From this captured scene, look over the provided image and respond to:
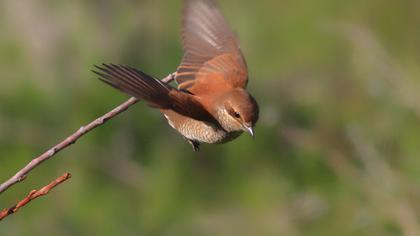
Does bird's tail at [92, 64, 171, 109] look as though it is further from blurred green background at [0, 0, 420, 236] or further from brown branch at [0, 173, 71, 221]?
blurred green background at [0, 0, 420, 236]

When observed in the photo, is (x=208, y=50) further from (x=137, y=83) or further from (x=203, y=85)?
(x=137, y=83)

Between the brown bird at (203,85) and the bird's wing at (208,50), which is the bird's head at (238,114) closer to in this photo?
the brown bird at (203,85)

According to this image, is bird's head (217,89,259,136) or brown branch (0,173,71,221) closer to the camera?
brown branch (0,173,71,221)

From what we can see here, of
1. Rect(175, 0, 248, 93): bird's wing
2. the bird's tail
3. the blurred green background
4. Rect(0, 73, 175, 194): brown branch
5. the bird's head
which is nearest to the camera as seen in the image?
Rect(0, 73, 175, 194): brown branch

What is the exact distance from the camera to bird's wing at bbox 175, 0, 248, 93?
3.13 m

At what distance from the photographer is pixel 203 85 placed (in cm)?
310

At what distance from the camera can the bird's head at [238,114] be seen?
285cm

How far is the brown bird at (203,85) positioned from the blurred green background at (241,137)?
1407 mm

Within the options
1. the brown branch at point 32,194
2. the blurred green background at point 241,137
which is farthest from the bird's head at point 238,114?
the blurred green background at point 241,137

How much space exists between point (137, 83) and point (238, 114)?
31 centimetres

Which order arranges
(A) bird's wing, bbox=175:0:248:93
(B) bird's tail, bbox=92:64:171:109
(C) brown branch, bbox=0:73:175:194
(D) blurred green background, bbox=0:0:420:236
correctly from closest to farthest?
1. (C) brown branch, bbox=0:73:175:194
2. (B) bird's tail, bbox=92:64:171:109
3. (A) bird's wing, bbox=175:0:248:93
4. (D) blurred green background, bbox=0:0:420:236

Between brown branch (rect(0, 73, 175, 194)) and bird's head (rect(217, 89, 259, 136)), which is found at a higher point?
brown branch (rect(0, 73, 175, 194))

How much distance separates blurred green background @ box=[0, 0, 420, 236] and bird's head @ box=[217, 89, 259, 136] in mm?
1562

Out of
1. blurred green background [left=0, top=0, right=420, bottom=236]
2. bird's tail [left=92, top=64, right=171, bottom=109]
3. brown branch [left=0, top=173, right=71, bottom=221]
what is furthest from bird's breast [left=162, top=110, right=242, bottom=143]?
blurred green background [left=0, top=0, right=420, bottom=236]
